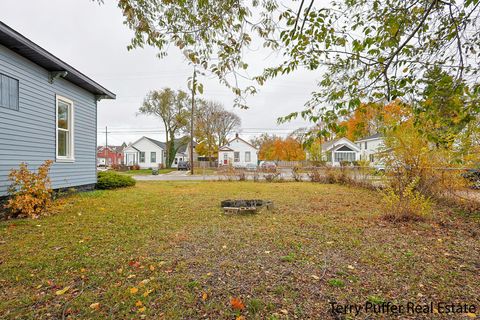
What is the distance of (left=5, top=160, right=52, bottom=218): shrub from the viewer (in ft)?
16.9

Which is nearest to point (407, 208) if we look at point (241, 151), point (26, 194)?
point (26, 194)

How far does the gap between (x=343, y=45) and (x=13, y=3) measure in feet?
18.8

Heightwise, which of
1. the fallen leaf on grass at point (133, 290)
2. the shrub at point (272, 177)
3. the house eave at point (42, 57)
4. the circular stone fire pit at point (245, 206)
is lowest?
the fallen leaf on grass at point (133, 290)

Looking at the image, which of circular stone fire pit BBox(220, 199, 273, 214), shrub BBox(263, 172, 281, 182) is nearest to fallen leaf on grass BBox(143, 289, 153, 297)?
circular stone fire pit BBox(220, 199, 273, 214)

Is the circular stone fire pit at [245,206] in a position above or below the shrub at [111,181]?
below

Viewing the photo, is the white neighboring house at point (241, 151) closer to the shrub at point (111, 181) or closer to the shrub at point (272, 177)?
the shrub at point (272, 177)

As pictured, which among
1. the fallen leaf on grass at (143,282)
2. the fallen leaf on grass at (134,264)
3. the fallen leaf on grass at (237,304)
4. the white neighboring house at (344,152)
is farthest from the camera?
the white neighboring house at (344,152)

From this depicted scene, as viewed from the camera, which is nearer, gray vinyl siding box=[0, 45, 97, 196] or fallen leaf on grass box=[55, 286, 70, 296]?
fallen leaf on grass box=[55, 286, 70, 296]

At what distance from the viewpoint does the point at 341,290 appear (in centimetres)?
235

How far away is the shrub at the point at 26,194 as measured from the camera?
203 inches

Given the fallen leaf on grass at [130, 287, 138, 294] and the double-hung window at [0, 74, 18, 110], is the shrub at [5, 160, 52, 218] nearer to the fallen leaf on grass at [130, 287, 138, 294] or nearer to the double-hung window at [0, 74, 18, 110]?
the double-hung window at [0, 74, 18, 110]

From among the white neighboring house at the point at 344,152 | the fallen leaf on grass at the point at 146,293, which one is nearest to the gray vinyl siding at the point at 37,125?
the fallen leaf on grass at the point at 146,293

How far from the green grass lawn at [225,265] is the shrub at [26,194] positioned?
0.43m

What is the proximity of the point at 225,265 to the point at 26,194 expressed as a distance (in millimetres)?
5125
